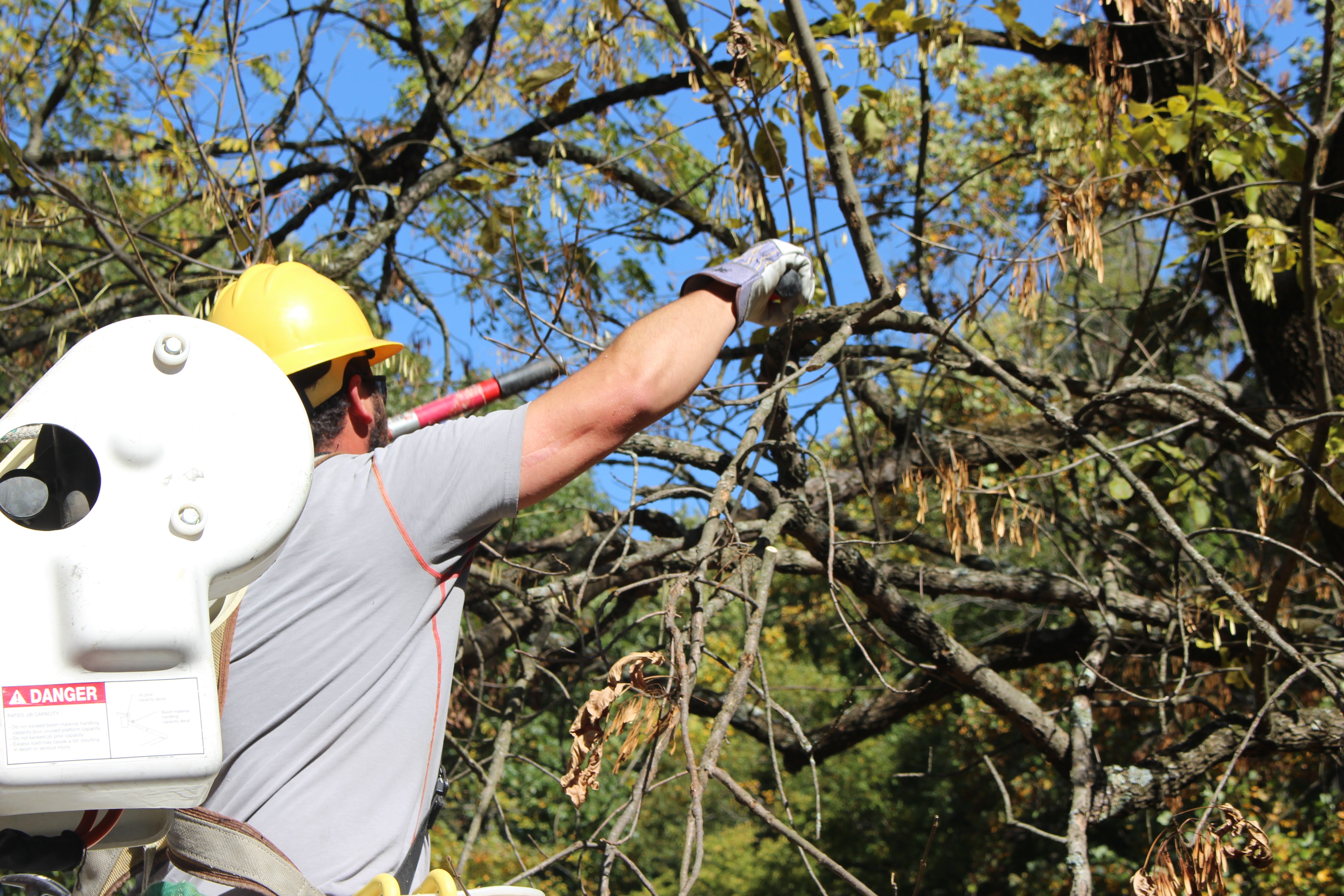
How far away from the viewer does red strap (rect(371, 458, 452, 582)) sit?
1646 mm

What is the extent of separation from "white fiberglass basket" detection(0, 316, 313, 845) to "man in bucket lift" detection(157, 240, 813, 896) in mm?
382

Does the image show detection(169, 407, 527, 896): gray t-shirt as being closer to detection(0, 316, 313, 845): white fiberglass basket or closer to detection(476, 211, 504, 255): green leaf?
detection(0, 316, 313, 845): white fiberglass basket

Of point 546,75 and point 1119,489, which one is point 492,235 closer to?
point 546,75

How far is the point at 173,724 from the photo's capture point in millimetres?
1116

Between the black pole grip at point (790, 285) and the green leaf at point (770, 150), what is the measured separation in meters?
0.92

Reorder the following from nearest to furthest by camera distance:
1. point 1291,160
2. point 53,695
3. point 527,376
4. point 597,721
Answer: point 53,695 < point 597,721 < point 527,376 < point 1291,160

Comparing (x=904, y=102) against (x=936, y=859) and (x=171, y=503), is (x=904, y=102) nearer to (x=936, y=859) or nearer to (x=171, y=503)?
(x=171, y=503)

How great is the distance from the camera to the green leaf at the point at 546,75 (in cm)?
371

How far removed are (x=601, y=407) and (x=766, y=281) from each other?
1.68ft

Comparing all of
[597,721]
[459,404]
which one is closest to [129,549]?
[597,721]

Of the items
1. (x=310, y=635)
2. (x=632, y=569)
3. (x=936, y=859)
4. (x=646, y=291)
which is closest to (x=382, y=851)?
(x=310, y=635)

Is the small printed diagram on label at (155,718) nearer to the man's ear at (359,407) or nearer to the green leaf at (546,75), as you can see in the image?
the man's ear at (359,407)

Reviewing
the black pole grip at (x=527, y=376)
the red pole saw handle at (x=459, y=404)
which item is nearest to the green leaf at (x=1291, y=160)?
the black pole grip at (x=527, y=376)

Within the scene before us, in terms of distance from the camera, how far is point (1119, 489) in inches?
151
